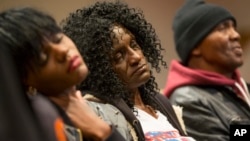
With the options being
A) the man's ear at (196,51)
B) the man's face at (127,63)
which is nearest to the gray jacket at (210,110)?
the man's ear at (196,51)

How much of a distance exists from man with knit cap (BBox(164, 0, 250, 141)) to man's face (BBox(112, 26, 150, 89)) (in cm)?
39

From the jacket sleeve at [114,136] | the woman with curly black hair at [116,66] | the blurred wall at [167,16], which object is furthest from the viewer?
the blurred wall at [167,16]

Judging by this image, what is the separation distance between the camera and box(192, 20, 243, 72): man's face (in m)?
1.64

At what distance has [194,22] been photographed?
66.1 inches

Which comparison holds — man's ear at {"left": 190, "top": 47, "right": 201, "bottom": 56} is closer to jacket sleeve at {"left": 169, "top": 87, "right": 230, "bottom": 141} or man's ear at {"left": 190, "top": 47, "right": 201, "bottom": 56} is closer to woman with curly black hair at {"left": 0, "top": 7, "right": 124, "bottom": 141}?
jacket sleeve at {"left": 169, "top": 87, "right": 230, "bottom": 141}

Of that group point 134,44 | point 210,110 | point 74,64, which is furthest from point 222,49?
point 74,64

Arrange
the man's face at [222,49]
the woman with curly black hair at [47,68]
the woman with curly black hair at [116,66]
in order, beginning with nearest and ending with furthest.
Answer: the woman with curly black hair at [47,68], the woman with curly black hair at [116,66], the man's face at [222,49]

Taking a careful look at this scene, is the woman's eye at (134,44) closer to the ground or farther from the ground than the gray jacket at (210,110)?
farther from the ground

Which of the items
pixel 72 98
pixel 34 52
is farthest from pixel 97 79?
pixel 34 52

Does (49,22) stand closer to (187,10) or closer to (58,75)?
(58,75)

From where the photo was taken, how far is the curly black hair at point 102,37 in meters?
1.16

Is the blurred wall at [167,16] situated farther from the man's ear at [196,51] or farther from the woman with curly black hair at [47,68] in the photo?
the woman with curly black hair at [47,68]

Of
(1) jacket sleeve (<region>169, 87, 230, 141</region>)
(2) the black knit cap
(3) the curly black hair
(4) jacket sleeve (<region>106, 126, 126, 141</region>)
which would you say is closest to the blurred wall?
(2) the black knit cap

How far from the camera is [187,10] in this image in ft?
5.65
